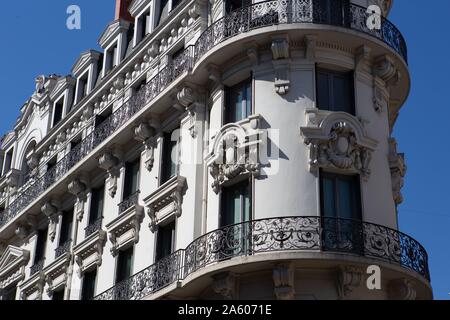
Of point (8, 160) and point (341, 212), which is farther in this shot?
point (8, 160)

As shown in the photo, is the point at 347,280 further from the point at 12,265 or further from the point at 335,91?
the point at 12,265

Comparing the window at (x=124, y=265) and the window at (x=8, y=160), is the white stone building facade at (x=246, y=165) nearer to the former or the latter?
the window at (x=124, y=265)

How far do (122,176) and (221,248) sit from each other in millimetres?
7773

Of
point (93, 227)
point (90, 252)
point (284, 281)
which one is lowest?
point (284, 281)

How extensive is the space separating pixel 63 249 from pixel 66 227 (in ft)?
4.26

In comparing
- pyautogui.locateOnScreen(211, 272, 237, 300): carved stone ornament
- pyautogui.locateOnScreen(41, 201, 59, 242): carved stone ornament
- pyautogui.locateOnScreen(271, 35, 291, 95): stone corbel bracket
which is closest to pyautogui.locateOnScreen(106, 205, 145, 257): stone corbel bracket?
pyautogui.locateOnScreen(41, 201, 59, 242): carved stone ornament

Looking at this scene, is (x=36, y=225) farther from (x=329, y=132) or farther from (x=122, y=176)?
(x=329, y=132)

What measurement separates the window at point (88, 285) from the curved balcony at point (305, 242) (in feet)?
19.7

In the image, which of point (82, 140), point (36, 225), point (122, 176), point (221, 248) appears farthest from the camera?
point (36, 225)

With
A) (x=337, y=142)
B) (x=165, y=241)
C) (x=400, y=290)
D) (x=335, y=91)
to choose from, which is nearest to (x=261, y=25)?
(x=335, y=91)

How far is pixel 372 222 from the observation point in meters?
22.3

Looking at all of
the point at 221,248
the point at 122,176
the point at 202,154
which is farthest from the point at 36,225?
the point at 221,248

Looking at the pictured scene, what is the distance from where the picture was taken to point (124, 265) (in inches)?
1063

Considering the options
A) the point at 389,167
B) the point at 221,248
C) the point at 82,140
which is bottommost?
the point at 221,248
